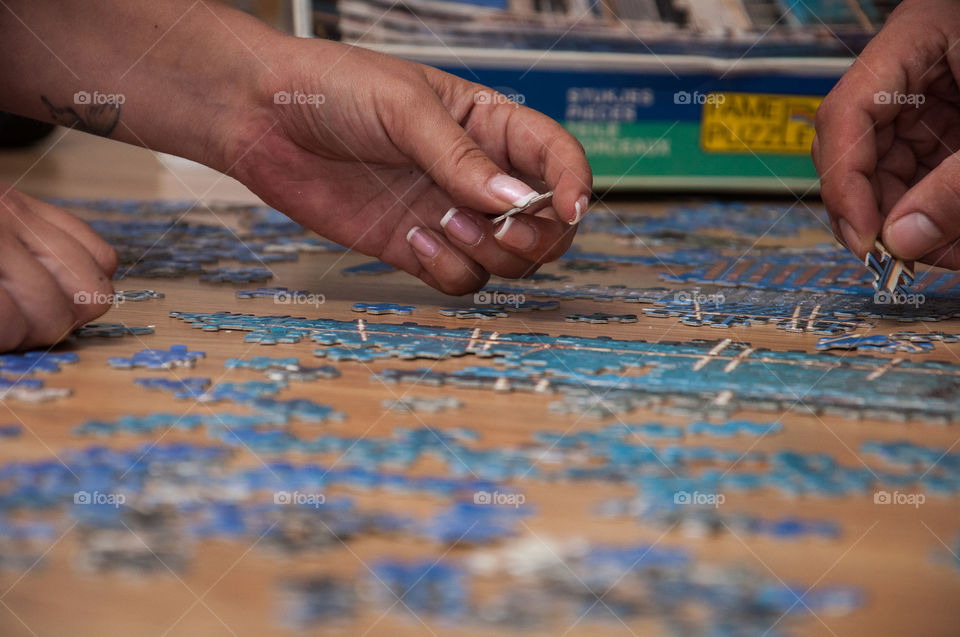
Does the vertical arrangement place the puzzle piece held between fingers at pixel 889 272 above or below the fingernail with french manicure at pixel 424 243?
above

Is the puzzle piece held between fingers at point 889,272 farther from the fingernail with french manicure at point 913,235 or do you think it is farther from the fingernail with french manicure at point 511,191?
the fingernail with french manicure at point 511,191

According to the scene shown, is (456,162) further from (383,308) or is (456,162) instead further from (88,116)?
(88,116)

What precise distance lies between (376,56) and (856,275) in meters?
1.04

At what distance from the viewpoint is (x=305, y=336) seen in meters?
1.32

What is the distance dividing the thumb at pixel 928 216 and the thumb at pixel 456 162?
560 mm

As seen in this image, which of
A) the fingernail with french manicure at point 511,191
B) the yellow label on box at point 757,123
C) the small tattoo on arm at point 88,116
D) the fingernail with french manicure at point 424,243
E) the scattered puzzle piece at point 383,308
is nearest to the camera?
the fingernail with french manicure at point 511,191

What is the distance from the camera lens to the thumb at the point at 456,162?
1.38 metres

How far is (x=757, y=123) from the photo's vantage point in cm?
304

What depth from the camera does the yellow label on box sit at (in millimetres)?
2994

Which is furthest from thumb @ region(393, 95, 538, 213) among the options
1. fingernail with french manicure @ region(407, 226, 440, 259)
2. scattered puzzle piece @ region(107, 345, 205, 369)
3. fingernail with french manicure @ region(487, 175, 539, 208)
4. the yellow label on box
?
the yellow label on box

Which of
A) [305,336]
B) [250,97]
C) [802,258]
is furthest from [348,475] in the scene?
[802,258]

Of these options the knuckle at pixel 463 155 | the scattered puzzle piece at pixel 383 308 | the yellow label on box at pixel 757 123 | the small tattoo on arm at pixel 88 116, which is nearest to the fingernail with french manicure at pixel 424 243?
the scattered puzzle piece at pixel 383 308

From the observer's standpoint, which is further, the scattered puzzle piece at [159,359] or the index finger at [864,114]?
the index finger at [864,114]

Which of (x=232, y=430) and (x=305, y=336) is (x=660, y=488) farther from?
(x=305, y=336)
